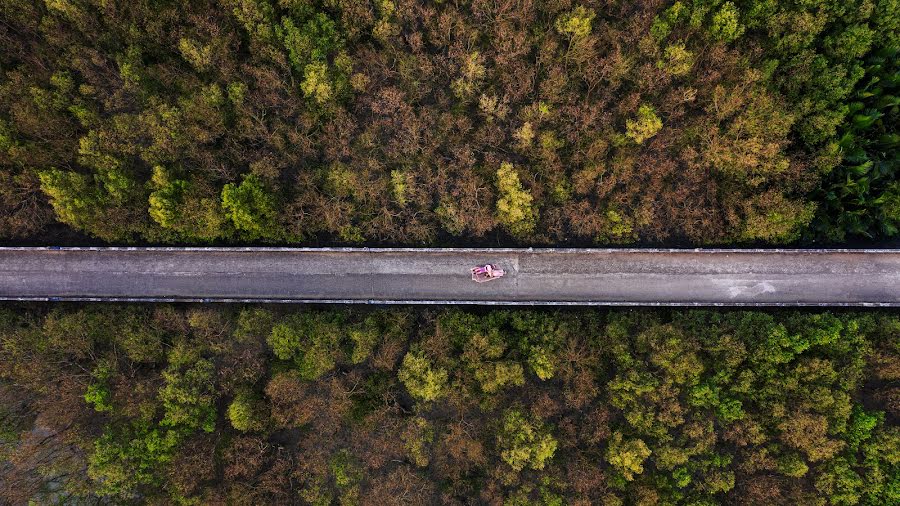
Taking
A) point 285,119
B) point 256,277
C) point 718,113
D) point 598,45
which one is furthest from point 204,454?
point 718,113

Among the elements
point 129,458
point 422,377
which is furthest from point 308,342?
point 129,458

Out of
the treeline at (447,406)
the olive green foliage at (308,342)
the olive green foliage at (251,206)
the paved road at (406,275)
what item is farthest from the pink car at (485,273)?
the olive green foliage at (251,206)

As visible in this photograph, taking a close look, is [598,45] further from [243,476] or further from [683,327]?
[243,476]

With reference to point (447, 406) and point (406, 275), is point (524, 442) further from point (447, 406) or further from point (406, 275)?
point (406, 275)

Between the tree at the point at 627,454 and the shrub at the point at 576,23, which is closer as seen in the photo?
the tree at the point at 627,454

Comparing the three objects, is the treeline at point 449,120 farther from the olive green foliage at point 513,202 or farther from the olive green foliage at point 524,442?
the olive green foliage at point 524,442
